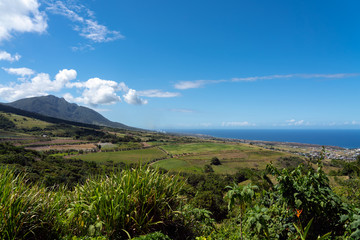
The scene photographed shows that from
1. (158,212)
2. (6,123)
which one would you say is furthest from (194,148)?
(6,123)

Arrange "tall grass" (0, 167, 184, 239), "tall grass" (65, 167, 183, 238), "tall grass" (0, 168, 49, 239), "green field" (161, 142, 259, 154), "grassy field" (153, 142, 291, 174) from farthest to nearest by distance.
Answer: "green field" (161, 142, 259, 154), "grassy field" (153, 142, 291, 174), "tall grass" (65, 167, 183, 238), "tall grass" (0, 167, 184, 239), "tall grass" (0, 168, 49, 239)

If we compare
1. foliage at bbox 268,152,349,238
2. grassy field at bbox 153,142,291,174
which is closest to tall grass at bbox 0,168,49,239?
foliage at bbox 268,152,349,238

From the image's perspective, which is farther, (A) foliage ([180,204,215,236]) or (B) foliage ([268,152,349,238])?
(A) foliage ([180,204,215,236])

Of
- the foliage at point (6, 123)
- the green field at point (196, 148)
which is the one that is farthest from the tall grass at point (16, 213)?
the foliage at point (6, 123)

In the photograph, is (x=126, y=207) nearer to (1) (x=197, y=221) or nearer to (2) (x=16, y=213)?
(1) (x=197, y=221)

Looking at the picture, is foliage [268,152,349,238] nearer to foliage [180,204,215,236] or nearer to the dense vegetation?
the dense vegetation

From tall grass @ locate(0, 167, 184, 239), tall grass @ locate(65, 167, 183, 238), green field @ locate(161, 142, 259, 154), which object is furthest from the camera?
green field @ locate(161, 142, 259, 154)

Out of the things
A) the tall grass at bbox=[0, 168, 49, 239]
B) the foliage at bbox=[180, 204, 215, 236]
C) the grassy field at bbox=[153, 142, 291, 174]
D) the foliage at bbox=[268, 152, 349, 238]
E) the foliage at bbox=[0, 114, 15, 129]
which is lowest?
the grassy field at bbox=[153, 142, 291, 174]

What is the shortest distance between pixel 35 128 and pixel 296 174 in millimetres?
143374

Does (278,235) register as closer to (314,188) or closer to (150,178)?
(314,188)

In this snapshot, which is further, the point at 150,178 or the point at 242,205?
the point at 150,178

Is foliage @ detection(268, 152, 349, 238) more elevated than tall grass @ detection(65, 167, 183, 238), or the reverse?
foliage @ detection(268, 152, 349, 238)

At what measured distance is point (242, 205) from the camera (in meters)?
2.92

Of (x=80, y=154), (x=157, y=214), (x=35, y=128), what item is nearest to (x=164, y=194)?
(x=157, y=214)
